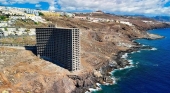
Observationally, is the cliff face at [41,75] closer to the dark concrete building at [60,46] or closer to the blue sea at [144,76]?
the dark concrete building at [60,46]

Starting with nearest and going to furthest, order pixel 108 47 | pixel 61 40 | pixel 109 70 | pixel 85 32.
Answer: pixel 61 40, pixel 109 70, pixel 108 47, pixel 85 32

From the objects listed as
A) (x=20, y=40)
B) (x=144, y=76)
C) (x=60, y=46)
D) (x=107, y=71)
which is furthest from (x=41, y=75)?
(x=144, y=76)

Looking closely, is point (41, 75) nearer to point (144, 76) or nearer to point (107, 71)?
point (107, 71)

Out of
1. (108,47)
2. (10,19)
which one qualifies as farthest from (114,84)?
(10,19)

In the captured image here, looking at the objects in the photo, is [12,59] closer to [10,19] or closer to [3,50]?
[3,50]

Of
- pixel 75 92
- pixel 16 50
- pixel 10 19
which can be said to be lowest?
pixel 75 92
